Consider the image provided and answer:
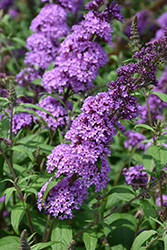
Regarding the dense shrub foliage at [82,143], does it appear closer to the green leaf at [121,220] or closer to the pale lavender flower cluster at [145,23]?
the green leaf at [121,220]

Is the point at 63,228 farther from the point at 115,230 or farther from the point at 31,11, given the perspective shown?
the point at 31,11

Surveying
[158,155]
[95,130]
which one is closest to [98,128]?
[95,130]

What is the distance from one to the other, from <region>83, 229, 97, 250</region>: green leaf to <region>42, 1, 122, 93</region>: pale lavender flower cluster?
6.19 ft

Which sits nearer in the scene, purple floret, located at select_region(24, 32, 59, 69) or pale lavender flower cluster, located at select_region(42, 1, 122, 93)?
pale lavender flower cluster, located at select_region(42, 1, 122, 93)

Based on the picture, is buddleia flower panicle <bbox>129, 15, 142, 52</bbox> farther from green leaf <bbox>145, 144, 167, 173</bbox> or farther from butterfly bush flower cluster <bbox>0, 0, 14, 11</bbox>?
butterfly bush flower cluster <bbox>0, 0, 14, 11</bbox>

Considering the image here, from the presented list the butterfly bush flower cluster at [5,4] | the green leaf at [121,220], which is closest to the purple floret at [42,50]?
the green leaf at [121,220]

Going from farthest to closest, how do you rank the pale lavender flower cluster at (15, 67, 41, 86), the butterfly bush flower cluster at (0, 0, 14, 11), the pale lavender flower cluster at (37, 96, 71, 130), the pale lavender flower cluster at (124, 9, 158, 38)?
the pale lavender flower cluster at (124, 9, 158, 38) < the butterfly bush flower cluster at (0, 0, 14, 11) < the pale lavender flower cluster at (15, 67, 41, 86) < the pale lavender flower cluster at (37, 96, 71, 130)

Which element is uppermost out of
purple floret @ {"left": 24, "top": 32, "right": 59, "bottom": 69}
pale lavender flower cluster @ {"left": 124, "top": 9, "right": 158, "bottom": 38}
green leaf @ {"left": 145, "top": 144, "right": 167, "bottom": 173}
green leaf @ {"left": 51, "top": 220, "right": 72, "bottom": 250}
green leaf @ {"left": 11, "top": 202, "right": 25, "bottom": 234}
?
pale lavender flower cluster @ {"left": 124, "top": 9, "right": 158, "bottom": 38}

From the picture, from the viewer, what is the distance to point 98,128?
2.51 metres

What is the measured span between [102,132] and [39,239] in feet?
6.62

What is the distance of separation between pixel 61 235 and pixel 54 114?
1659 millimetres

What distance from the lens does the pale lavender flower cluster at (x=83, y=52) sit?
350cm

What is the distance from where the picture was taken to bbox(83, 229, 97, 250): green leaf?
8.87ft

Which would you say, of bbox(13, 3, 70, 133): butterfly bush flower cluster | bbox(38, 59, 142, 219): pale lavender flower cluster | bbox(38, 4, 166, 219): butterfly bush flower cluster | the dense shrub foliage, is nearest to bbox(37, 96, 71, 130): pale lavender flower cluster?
the dense shrub foliage
